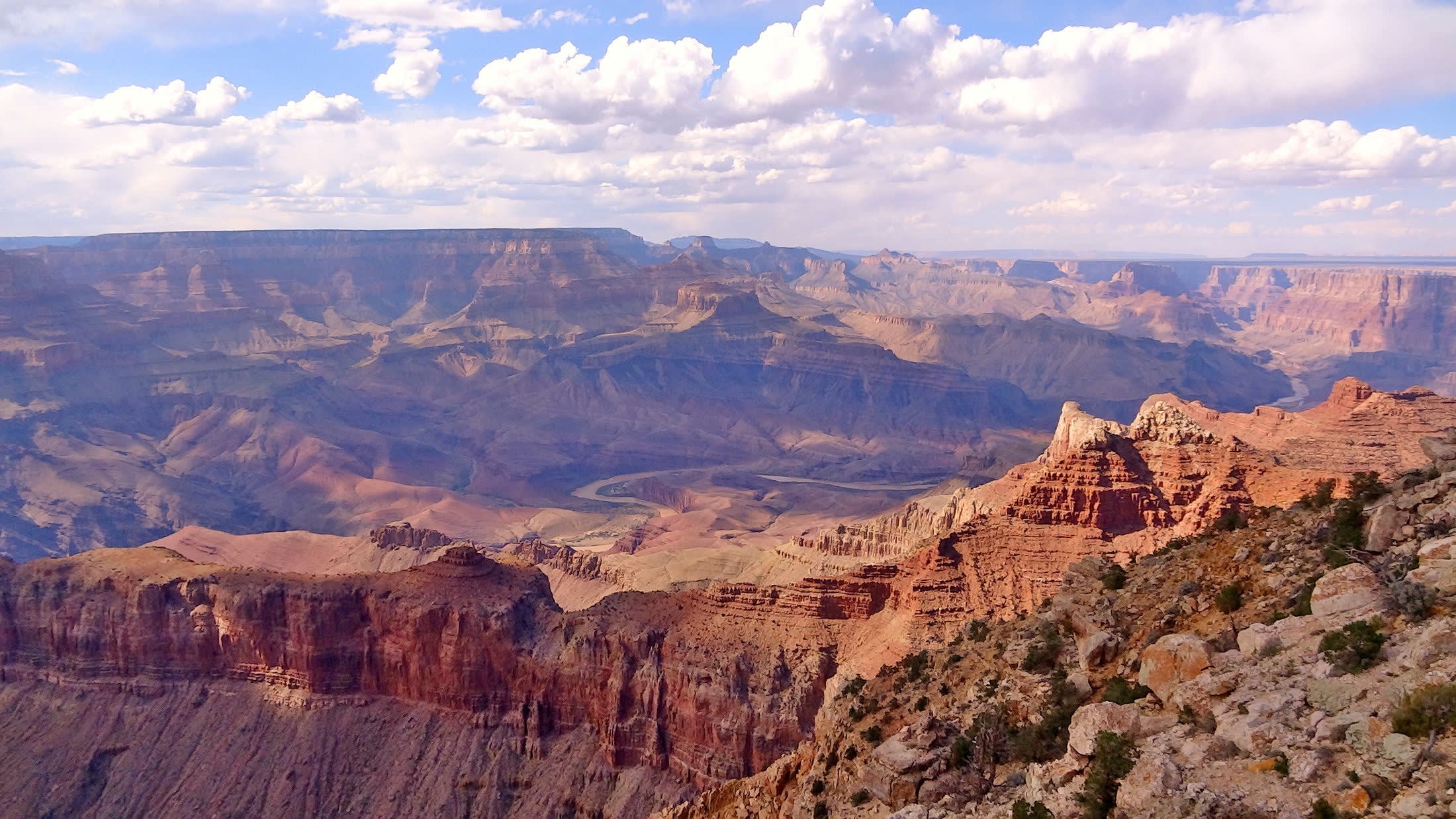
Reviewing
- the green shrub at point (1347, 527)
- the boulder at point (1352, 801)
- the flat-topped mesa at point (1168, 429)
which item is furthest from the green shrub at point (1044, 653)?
the flat-topped mesa at point (1168, 429)

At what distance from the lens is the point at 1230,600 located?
22.5m

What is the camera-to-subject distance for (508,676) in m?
60.9

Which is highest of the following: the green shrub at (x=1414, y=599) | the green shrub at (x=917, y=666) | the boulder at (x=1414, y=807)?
the green shrub at (x=1414, y=599)

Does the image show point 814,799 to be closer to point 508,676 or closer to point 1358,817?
point 1358,817

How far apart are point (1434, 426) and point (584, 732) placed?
72739mm

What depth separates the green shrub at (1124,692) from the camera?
19625 millimetres

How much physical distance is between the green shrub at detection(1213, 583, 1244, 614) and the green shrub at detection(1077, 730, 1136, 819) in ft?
22.4

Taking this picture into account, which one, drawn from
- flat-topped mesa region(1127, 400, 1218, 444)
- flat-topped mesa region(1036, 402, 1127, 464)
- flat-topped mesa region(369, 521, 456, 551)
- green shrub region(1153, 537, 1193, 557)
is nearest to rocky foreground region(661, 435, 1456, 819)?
green shrub region(1153, 537, 1193, 557)

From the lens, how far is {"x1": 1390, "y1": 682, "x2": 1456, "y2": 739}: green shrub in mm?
13406

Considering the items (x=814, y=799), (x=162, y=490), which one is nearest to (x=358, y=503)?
(x=162, y=490)

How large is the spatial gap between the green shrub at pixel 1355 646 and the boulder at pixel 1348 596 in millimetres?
588

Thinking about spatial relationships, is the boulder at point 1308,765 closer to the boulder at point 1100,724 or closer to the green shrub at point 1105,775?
the green shrub at point 1105,775

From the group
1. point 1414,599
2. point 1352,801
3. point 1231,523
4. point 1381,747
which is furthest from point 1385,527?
point 1231,523

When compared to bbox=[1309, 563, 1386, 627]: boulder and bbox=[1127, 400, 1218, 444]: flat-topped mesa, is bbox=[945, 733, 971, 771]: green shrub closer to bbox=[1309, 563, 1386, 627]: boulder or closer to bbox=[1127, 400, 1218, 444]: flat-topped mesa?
bbox=[1309, 563, 1386, 627]: boulder
